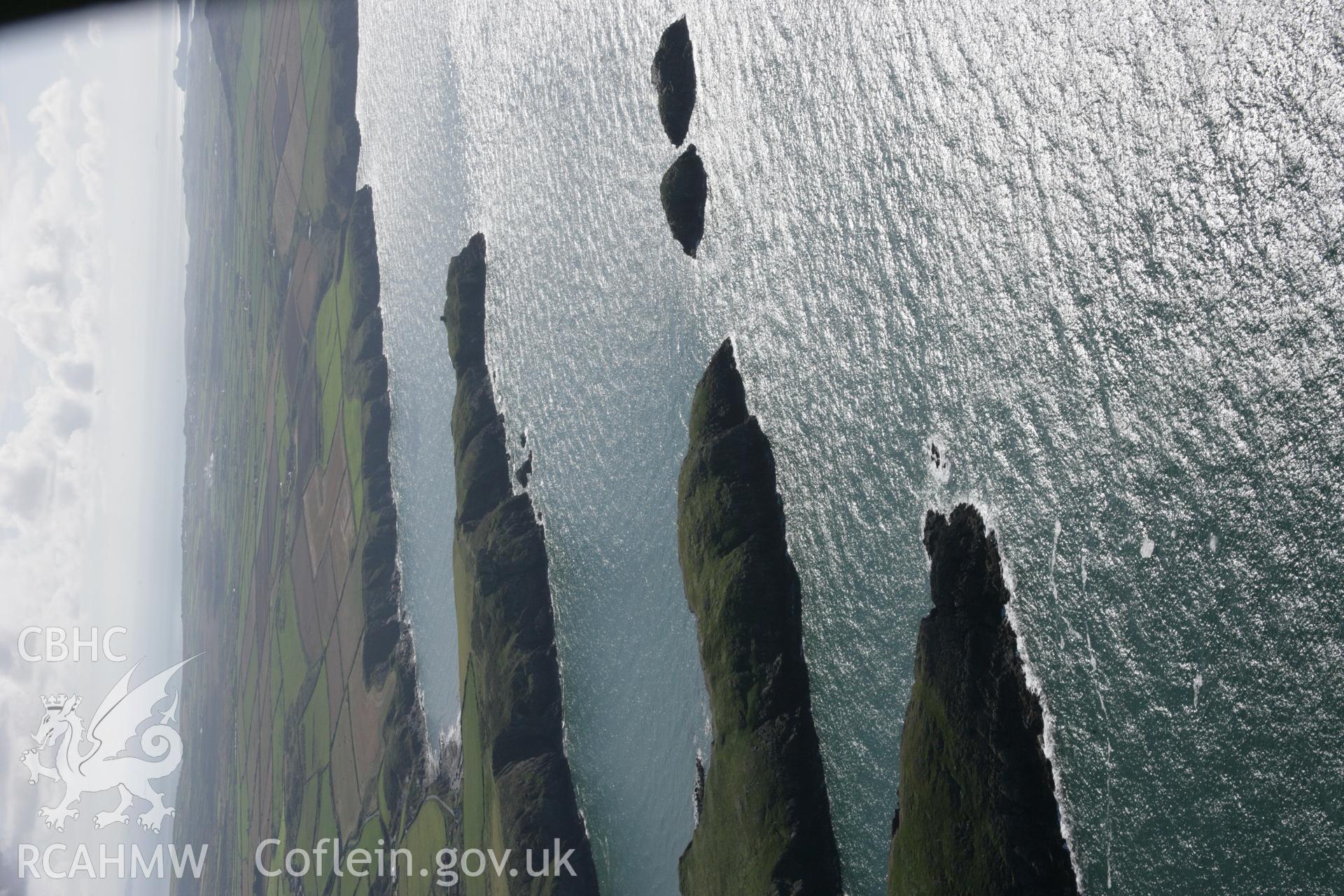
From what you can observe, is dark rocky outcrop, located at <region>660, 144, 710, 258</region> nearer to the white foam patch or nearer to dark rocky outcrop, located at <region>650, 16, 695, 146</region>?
dark rocky outcrop, located at <region>650, 16, 695, 146</region>

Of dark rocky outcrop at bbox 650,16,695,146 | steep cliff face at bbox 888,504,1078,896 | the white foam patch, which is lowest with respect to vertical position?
steep cliff face at bbox 888,504,1078,896

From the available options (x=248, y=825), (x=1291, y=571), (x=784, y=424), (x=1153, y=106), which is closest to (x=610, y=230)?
(x=784, y=424)

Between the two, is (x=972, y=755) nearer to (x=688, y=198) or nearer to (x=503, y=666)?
(x=688, y=198)

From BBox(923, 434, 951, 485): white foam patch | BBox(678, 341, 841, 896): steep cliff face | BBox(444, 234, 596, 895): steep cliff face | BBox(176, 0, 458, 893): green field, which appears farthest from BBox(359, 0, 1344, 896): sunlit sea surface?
BBox(176, 0, 458, 893): green field

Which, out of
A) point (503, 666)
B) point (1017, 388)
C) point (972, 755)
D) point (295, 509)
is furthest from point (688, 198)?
point (295, 509)

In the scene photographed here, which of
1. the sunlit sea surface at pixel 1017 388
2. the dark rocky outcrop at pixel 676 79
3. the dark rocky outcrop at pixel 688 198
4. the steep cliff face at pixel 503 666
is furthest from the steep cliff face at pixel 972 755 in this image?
the dark rocky outcrop at pixel 676 79

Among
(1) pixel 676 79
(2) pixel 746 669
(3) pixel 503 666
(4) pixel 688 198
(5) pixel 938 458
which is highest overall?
(1) pixel 676 79
